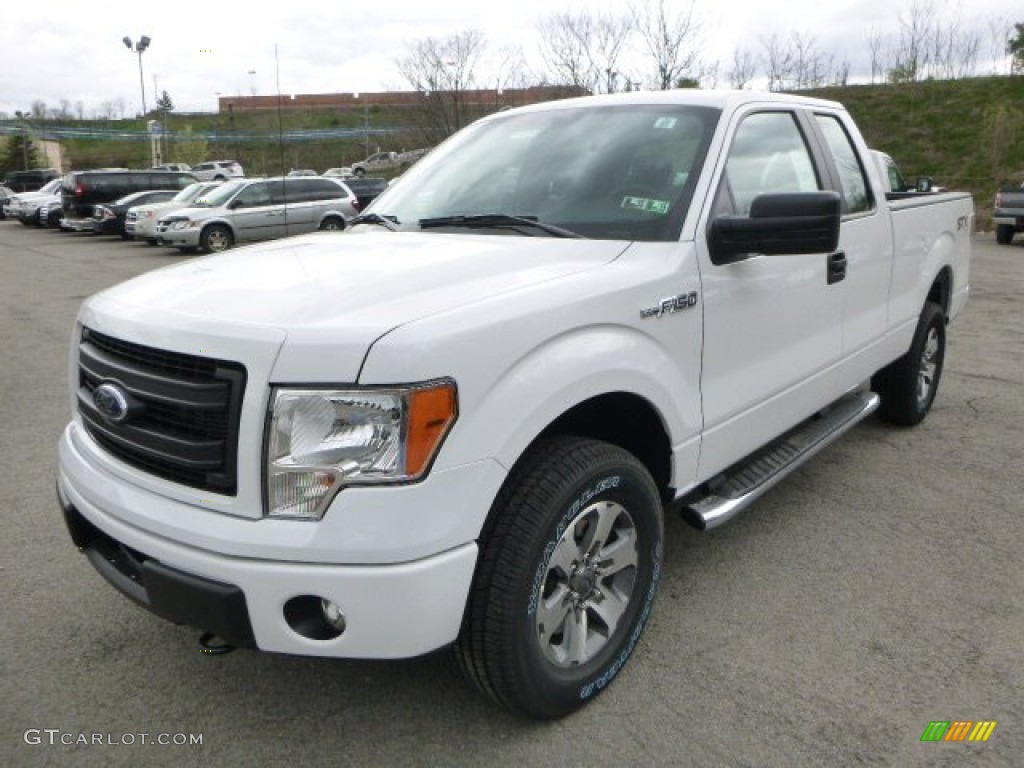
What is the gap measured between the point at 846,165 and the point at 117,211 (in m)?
23.9

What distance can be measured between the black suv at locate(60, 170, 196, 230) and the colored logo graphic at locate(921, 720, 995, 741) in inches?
1050

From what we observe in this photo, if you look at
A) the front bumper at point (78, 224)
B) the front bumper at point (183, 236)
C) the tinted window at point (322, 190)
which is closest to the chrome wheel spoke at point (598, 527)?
the tinted window at point (322, 190)

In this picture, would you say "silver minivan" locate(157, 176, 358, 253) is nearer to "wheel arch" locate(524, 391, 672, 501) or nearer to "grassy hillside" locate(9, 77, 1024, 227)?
"grassy hillside" locate(9, 77, 1024, 227)

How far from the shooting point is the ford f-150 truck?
59.4ft

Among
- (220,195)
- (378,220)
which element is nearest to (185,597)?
(378,220)

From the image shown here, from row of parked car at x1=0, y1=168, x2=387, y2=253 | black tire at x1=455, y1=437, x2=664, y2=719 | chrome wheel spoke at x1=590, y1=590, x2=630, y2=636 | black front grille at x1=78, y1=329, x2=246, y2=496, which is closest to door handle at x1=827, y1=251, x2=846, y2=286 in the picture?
black tire at x1=455, y1=437, x2=664, y2=719

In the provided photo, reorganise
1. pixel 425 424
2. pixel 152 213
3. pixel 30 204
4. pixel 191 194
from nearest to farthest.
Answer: pixel 425 424
pixel 152 213
pixel 191 194
pixel 30 204

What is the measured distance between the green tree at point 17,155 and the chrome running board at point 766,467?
237ft

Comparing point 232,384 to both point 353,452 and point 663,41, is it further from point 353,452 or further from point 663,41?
point 663,41

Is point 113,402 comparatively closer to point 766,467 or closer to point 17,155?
point 766,467

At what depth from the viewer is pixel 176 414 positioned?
2238 mm

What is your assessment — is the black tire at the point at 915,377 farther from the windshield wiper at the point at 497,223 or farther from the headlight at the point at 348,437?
the headlight at the point at 348,437

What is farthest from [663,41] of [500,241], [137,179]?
[500,241]

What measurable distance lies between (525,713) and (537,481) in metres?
0.68
